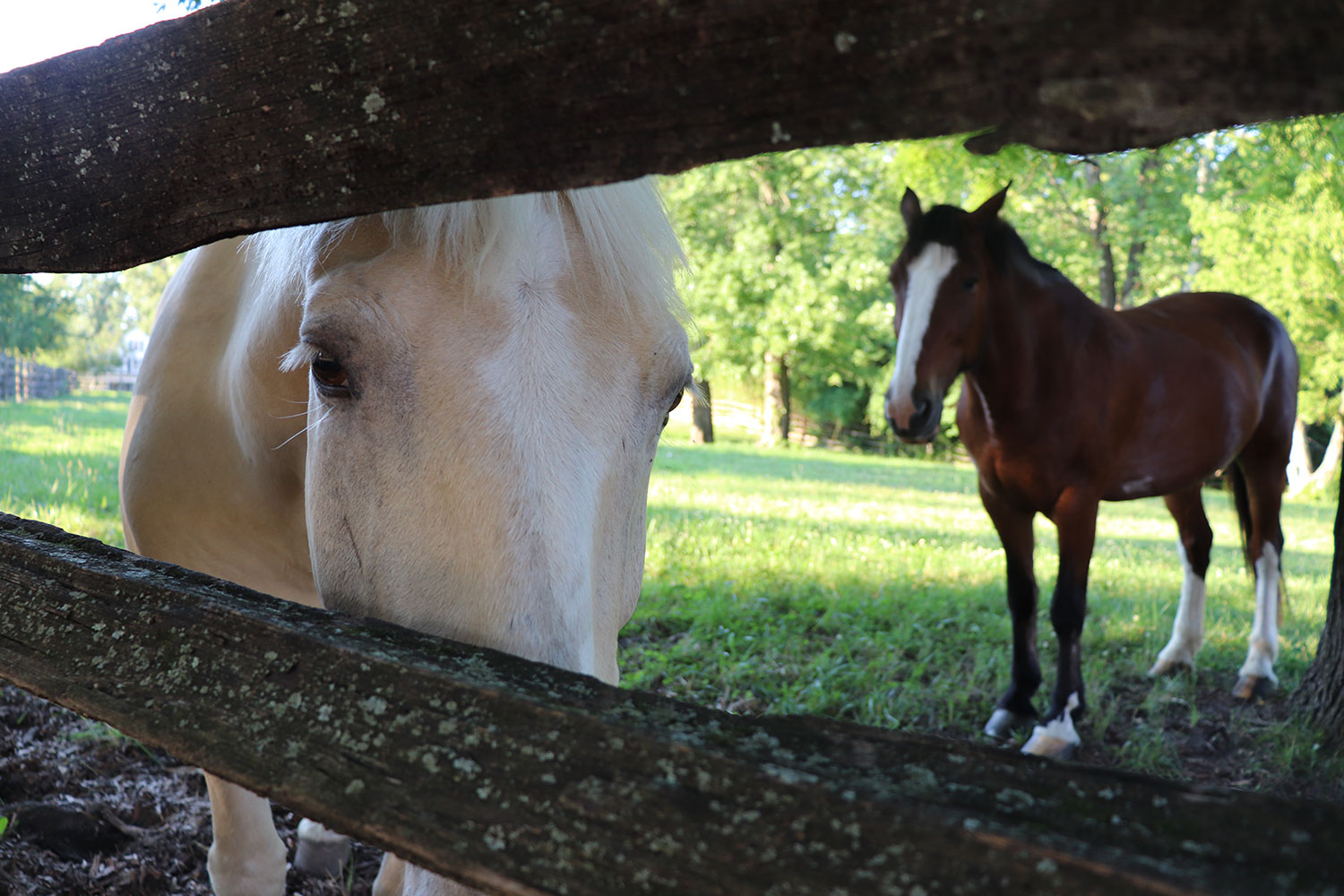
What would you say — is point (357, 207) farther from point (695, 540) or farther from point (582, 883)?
point (695, 540)

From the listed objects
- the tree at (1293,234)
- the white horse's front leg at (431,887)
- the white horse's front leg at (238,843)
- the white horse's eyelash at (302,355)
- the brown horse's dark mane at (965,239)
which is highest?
the tree at (1293,234)

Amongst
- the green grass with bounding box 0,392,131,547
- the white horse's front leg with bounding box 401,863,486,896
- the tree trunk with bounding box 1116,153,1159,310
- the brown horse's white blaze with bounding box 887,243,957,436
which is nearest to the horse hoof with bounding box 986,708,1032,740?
the brown horse's white blaze with bounding box 887,243,957,436

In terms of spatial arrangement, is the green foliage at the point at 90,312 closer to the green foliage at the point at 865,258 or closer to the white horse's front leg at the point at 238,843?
the white horse's front leg at the point at 238,843

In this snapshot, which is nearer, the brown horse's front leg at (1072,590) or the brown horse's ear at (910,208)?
the brown horse's front leg at (1072,590)

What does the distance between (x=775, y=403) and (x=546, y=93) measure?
2666cm

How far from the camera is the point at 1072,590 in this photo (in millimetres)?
3906

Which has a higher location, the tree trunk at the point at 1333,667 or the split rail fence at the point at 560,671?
the split rail fence at the point at 560,671

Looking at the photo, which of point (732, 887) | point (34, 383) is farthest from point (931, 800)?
point (34, 383)

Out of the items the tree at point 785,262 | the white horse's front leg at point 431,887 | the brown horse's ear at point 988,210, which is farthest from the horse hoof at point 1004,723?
the tree at point 785,262

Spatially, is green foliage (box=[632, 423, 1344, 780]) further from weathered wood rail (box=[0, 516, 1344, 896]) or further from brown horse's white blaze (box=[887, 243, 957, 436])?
weathered wood rail (box=[0, 516, 1344, 896])

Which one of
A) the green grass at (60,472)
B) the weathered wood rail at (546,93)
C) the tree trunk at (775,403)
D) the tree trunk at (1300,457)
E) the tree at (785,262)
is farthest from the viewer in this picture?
the tree trunk at (775,403)

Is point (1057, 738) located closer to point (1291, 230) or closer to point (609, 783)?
point (609, 783)

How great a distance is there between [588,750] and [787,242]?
2508 cm

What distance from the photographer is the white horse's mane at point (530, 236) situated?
4.18 ft
